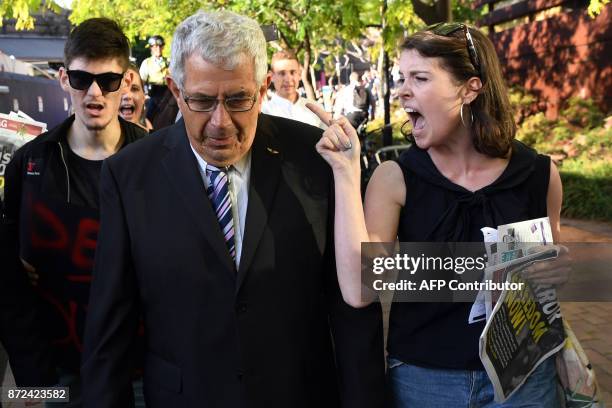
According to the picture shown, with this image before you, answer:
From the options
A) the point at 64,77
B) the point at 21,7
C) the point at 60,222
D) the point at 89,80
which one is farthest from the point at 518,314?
the point at 21,7

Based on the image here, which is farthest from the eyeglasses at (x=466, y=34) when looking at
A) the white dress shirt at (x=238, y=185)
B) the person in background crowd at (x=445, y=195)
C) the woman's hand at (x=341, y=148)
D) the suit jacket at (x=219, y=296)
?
the white dress shirt at (x=238, y=185)

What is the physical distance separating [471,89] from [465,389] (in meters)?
0.90

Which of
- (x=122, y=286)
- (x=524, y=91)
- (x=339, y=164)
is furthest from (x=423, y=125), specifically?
(x=524, y=91)

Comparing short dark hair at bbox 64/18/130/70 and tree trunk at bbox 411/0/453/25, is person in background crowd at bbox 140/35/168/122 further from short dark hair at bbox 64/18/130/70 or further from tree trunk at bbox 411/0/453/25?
short dark hair at bbox 64/18/130/70

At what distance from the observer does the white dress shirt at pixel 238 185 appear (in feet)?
6.02

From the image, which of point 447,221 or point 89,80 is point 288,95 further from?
point 447,221

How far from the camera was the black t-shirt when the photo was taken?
2.38m

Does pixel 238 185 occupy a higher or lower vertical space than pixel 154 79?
lower

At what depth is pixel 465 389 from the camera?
6.12 feet

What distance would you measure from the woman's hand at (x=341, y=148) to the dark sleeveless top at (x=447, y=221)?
0.24 m

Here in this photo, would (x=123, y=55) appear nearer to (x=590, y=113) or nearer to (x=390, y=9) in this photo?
(x=390, y=9)

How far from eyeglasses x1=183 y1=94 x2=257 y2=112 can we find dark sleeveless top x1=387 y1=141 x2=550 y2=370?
1.76 feet

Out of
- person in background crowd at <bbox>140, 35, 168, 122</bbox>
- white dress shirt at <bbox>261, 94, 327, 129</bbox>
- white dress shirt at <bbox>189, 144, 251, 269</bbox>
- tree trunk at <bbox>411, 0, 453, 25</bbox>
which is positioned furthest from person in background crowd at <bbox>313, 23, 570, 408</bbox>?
tree trunk at <bbox>411, 0, 453, 25</bbox>

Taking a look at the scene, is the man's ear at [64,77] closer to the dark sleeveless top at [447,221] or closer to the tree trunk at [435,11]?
the dark sleeveless top at [447,221]
